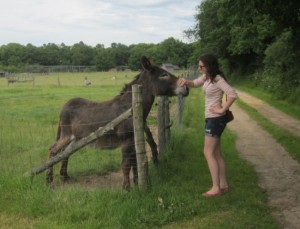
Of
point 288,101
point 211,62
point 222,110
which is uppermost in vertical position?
point 211,62

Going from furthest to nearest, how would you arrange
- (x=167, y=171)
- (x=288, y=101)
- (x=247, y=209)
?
(x=288, y=101)
(x=167, y=171)
(x=247, y=209)

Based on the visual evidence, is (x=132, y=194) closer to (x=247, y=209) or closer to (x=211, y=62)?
(x=247, y=209)

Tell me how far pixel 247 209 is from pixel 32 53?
119484 millimetres

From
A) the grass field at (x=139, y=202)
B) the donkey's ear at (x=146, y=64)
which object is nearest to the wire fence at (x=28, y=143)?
the grass field at (x=139, y=202)

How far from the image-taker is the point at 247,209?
6469mm

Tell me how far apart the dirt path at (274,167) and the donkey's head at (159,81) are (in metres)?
2.29

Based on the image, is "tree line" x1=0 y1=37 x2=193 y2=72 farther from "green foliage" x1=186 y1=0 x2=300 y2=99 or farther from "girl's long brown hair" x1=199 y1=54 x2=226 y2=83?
"girl's long brown hair" x1=199 y1=54 x2=226 y2=83

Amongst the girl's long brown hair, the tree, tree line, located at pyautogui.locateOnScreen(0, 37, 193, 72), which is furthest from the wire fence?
the tree

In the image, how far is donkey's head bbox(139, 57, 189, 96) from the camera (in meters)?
7.35

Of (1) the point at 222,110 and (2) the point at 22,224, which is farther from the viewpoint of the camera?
(1) the point at 222,110

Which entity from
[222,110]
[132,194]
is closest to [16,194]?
[132,194]

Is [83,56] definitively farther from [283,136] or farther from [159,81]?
[159,81]

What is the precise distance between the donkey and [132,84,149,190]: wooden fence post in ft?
1.67

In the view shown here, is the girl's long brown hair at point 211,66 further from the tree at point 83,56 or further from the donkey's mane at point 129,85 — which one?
the tree at point 83,56
